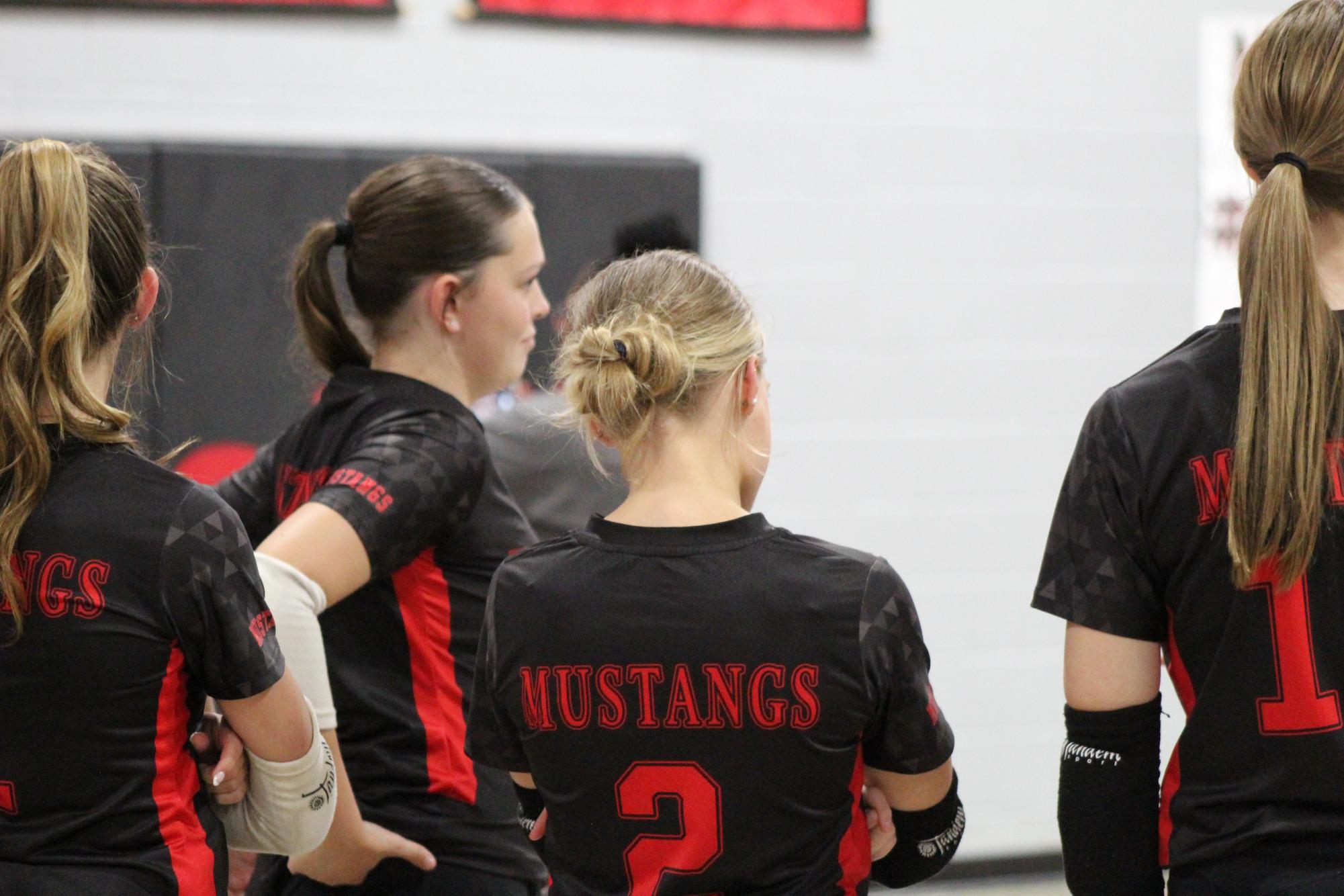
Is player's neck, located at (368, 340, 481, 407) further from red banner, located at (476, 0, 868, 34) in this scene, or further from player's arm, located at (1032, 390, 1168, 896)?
red banner, located at (476, 0, 868, 34)

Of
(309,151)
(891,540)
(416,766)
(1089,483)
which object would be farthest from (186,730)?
(891,540)

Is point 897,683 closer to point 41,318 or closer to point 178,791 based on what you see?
point 178,791

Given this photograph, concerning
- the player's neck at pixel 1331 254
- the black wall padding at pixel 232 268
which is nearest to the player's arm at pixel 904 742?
the player's neck at pixel 1331 254

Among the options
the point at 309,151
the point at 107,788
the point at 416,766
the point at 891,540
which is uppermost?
the point at 309,151

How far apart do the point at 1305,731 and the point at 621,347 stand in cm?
63

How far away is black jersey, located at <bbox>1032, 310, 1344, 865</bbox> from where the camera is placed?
1.04 meters

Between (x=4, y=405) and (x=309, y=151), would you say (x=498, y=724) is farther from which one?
(x=309, y=151)

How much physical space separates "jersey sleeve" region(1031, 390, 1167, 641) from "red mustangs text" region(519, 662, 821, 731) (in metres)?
0.22

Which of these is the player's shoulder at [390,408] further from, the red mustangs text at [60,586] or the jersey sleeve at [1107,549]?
the jersey sleeve at [1107,549]

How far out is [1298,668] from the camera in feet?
3.43

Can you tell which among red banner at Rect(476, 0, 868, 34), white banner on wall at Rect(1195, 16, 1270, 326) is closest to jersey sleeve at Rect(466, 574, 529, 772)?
red banner at Rect(476, 0, 868, 34)

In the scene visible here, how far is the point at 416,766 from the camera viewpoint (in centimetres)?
147

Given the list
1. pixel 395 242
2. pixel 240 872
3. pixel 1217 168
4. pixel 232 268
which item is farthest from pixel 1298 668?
pixel 1217 168

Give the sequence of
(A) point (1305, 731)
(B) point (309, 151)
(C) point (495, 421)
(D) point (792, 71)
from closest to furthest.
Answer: (A) point (1305, 731) < (C) point (495, 421) < (B) point (309, 151) < (D) point (792, 71)
